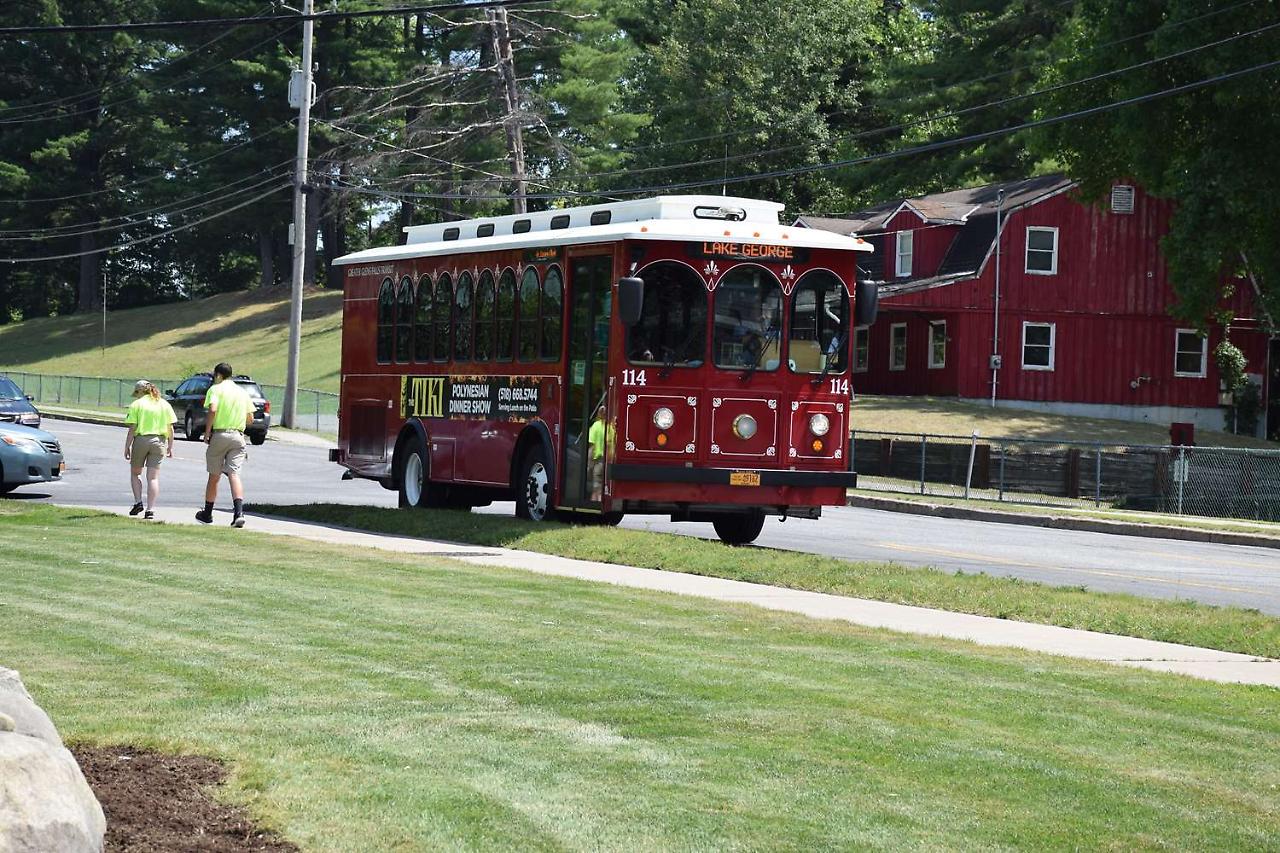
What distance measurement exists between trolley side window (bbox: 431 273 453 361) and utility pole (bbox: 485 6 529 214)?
30.2m

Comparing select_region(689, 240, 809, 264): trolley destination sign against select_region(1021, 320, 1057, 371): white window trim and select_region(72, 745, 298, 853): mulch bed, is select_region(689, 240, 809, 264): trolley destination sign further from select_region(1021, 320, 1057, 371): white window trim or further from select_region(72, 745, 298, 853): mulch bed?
select_region(1021, 320, 1057, 371): white window trim

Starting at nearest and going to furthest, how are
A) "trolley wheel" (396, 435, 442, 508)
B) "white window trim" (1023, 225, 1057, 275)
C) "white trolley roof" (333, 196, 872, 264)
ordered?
"white trolley roof" (333, 196, 872, 264) < "trolley wheel" (396, 435, 442, 508) < "white window trim" (1023, 225, 1057, 275)

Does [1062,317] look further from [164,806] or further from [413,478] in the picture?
[164,806]

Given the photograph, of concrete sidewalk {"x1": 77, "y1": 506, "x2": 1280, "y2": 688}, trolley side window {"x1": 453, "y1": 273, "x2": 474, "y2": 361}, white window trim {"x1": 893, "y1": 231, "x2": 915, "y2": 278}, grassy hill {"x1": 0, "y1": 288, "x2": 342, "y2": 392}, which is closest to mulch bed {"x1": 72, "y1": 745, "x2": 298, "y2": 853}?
concrete sidewalk {"x1": 77, "y1": 506, "x2": 1280, "y2": 688}

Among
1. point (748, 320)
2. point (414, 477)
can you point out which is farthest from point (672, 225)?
point (414, 477)

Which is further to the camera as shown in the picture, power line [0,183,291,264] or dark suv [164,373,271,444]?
power line [0,183,291,264]

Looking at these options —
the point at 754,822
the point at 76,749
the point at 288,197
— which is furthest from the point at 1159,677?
the point at 288,197

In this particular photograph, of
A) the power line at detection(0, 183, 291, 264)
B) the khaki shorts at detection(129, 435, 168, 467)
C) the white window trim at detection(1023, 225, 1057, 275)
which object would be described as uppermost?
the power line at detection(0, 183, 291, 264)

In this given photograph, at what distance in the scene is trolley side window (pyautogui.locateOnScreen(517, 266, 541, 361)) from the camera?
22.2 meters

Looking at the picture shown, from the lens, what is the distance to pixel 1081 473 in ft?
121

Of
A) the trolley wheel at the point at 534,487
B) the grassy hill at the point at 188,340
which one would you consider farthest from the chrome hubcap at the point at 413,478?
the grassy hill at the point at 188,340

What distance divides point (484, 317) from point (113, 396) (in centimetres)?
4805

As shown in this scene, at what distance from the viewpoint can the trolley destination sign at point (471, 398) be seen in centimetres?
2216

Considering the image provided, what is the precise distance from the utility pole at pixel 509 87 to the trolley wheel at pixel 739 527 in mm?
33423
